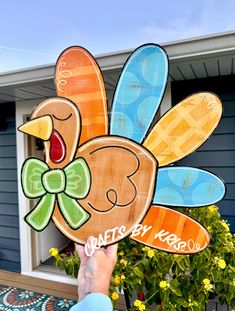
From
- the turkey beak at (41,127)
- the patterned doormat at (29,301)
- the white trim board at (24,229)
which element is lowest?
the patterned doormat at (29,301)

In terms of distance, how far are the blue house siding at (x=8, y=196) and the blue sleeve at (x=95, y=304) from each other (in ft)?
8.33

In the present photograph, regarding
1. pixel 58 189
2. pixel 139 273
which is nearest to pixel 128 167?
pixel 58 189

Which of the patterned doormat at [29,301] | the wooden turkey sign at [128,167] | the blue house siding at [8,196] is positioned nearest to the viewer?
the wooden turkey sign at [128,167]

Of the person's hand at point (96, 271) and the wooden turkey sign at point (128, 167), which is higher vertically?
the wooden turkey sign at point (128, 167)

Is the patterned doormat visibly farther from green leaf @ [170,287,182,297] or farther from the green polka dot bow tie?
the green polka dot bow tie

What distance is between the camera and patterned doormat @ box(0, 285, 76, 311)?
7.84 feet

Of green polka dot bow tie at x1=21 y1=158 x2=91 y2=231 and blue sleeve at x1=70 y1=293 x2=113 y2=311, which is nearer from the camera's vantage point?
blue sleeve at x1=70 y1=293 x2=113 y2=311

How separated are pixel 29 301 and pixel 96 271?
2.10 m

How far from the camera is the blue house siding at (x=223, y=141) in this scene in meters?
2.07

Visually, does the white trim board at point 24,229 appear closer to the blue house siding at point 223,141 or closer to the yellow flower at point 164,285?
the blue house siding at point 223,141

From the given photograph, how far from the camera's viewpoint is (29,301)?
8.20 ft

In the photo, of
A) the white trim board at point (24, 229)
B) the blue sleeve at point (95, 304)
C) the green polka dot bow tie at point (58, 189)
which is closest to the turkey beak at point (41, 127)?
the green polka dot bow tie at point (58, 189)

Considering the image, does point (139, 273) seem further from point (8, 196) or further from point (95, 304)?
point (8, 196)

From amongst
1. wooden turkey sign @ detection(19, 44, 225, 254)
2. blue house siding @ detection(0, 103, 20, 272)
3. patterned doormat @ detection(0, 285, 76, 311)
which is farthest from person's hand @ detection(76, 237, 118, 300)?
blue house siding @ detection(0, 103, 20, 272)
